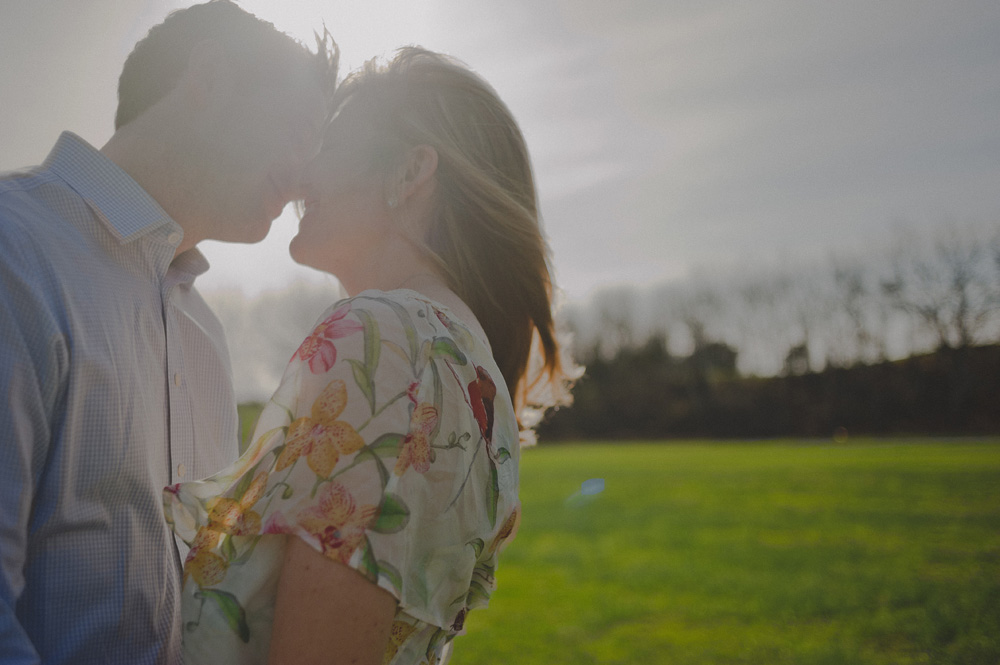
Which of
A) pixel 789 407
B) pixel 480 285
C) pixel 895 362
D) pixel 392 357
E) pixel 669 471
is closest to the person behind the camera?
pixel 392 357

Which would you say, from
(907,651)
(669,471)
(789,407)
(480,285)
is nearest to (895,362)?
(789,407)

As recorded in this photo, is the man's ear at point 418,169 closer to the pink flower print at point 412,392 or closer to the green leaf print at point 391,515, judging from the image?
the pink flower print at point 412,392

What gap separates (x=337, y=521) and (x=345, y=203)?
1.29 metres

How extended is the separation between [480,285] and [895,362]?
52.5 m

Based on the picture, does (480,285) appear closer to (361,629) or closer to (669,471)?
(361,629)

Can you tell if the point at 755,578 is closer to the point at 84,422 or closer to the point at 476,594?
the point at 476,594

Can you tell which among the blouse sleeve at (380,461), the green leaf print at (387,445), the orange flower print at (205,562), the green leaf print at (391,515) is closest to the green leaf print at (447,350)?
the blouse sleeve at (380,461)

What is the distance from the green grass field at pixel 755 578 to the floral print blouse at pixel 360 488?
5.82m

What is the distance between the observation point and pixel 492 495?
1.71 m

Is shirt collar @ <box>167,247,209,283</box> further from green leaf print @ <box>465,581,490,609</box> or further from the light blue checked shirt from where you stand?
green leaf print @ <box>465,581,490,609</box>

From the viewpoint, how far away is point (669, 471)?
26.2 metres

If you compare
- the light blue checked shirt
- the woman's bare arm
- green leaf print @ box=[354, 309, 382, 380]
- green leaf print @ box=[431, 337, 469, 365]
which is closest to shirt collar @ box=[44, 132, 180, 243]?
the light blue checked shirt

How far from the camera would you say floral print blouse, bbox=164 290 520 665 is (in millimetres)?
1423

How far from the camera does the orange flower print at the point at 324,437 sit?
1.43 metres
